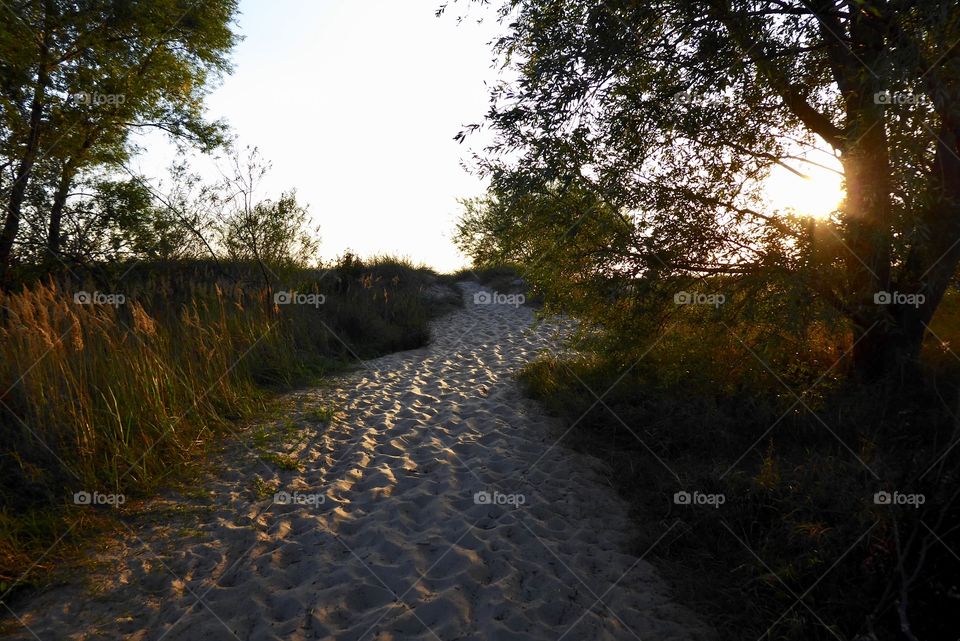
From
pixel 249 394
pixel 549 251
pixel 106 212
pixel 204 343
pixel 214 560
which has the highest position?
pixel 106 212

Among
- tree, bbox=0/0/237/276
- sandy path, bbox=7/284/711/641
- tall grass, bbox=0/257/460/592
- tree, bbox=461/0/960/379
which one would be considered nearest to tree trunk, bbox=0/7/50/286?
tree, bbox=0/0/237/276

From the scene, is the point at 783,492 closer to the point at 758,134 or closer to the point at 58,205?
the point at 758,134

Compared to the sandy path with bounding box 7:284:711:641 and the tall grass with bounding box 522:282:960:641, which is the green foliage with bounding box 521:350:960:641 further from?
the sandy path with bounding box 7:284:711:641

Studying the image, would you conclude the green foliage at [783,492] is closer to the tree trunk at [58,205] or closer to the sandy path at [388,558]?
the sandy path at [388,558]

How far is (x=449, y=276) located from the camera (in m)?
21.5

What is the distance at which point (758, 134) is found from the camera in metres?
6.28

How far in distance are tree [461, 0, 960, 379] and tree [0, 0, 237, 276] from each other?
29.6 feet

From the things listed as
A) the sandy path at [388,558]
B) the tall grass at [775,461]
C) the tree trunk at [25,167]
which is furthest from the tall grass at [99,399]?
the tall grass at [775,461]

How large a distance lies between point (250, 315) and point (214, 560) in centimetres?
551

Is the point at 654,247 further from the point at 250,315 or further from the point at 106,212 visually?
the point at 106,212

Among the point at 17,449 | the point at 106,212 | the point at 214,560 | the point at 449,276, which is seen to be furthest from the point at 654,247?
the point at 449,276

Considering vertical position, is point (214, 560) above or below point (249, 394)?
below

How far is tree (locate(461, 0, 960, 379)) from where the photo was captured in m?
4.41

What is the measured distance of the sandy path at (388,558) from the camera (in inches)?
123
